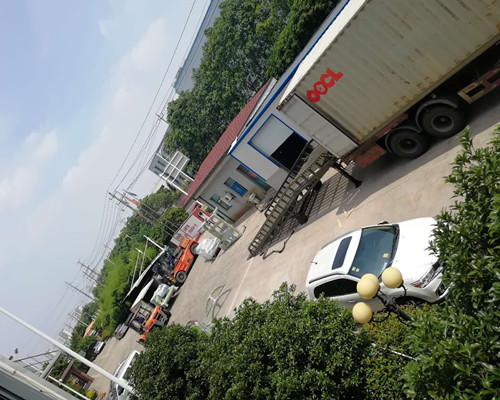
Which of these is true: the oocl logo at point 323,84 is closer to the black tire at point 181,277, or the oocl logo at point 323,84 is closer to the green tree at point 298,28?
the green tree at point 298,28

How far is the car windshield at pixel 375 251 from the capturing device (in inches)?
321

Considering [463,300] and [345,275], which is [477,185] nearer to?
[463,300]

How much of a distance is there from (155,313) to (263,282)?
9.89m

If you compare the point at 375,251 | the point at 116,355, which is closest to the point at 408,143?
the point at 375,251

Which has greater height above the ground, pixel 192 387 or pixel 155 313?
pixel 155 313

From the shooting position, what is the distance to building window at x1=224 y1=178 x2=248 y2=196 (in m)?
21.7

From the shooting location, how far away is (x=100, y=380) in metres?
27.0

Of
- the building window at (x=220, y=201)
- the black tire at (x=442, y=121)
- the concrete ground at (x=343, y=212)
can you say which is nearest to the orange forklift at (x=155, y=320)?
the concrete ground at (x=343, y=212)

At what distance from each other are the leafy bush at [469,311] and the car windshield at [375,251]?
374 centimetres

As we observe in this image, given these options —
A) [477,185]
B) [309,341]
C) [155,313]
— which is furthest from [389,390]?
[155,313]

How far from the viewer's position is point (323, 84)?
34.7 feet

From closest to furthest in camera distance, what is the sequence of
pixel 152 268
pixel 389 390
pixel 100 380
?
pixel 389 390 → pixel 152 268 → pixel 100 380

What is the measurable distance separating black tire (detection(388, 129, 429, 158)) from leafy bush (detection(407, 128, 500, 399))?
6503mm

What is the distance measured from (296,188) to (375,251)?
6.52m
